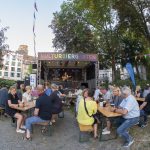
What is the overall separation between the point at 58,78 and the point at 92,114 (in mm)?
12654

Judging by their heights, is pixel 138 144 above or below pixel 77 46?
below

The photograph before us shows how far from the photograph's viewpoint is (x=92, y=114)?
23.5 feet

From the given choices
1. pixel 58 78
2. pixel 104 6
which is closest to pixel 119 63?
pixel 104 6

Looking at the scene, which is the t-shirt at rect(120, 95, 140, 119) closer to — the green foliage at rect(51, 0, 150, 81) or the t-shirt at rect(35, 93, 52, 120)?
the t-shirt at rect(35, 93, 52, 120)

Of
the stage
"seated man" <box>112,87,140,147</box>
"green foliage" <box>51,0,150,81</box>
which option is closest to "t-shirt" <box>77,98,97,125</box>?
"seated man" <box>112,87,140,147</box>

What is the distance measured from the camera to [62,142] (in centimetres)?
740

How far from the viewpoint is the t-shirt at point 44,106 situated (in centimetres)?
740

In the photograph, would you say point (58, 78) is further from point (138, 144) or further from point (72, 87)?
point (138, 144)

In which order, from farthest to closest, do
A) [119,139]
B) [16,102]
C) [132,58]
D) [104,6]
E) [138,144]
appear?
[132,58]
[104,6]
[16,102]
[119,139]
[138,144]

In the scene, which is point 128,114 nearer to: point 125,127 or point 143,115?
point 125,127

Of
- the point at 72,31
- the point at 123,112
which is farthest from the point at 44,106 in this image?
the point at 72,31

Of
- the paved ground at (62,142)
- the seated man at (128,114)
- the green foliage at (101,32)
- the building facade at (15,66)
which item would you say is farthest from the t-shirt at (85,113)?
the building facade at (15,66)

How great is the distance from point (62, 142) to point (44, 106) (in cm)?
107

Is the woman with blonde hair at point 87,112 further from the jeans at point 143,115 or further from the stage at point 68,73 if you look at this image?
the stage at point 68,73
